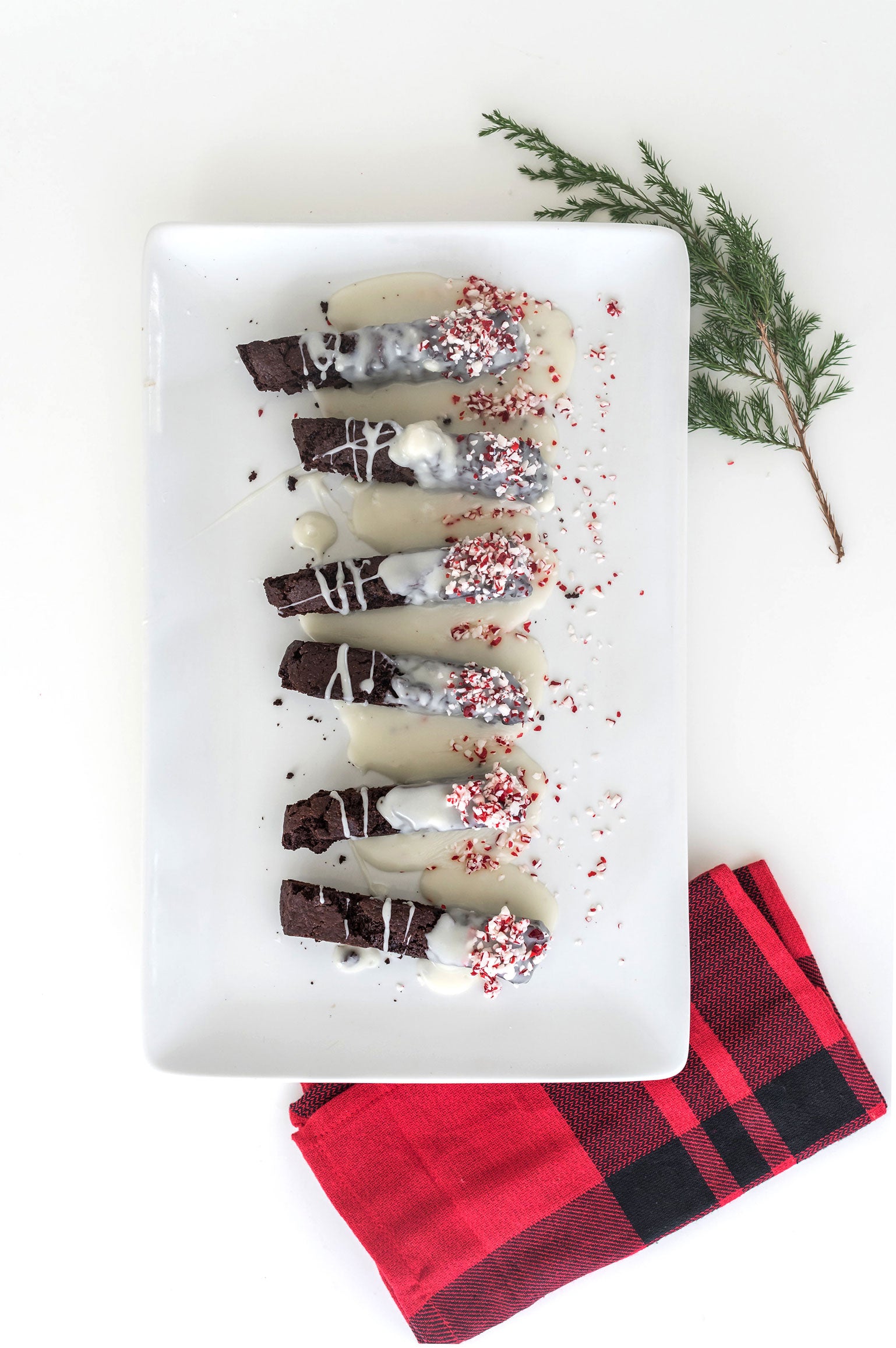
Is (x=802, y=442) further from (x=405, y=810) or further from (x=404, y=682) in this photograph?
(x=405, y=810)

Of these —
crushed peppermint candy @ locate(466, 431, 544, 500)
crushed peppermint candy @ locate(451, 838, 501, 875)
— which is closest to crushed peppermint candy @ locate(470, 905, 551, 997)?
crushed peppermint candy @ locate(451, 838, 501, 875)

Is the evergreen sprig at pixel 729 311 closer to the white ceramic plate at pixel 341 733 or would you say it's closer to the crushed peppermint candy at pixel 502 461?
the white ceramic plate at pixel 341 733

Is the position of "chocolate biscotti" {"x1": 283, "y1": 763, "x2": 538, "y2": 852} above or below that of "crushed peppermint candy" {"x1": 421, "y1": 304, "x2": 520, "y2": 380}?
below

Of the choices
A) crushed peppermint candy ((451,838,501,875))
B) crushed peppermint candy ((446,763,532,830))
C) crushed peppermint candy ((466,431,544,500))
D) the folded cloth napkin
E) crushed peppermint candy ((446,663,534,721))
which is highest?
crushed peppermint candy ((466,431,544,500))

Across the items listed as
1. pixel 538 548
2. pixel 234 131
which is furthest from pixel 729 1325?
pixel 234 131

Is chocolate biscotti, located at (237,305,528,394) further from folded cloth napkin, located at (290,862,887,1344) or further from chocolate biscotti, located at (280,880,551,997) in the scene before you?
folded cloth napkin, located at (290,862,887,1344)

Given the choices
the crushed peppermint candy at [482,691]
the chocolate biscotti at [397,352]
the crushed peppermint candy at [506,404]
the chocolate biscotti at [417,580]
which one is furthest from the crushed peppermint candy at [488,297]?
the crushed peppermint candy at [482,691]

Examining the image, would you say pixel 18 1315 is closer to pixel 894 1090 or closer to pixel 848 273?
pixel 894 1090
